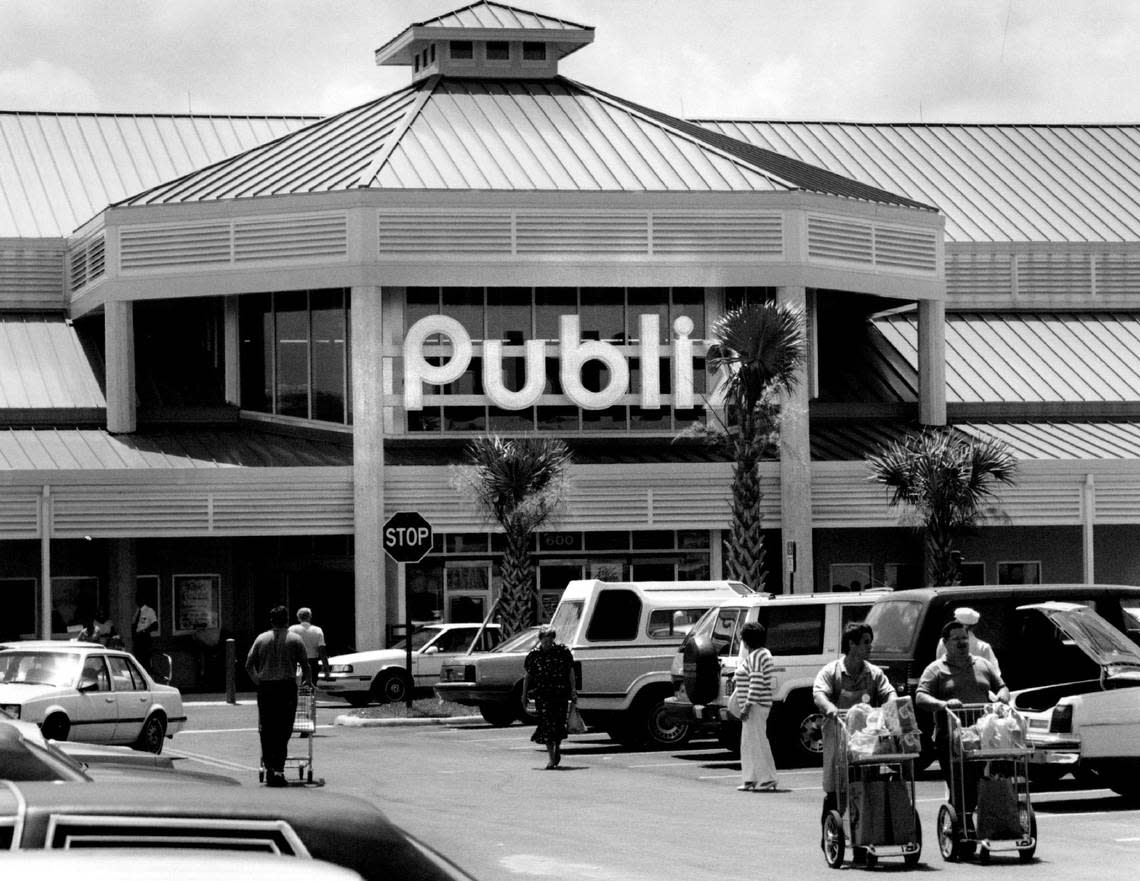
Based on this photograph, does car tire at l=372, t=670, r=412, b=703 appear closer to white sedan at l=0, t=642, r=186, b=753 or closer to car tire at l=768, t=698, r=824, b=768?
white sedan at l=0, t=642, r=186, b=753

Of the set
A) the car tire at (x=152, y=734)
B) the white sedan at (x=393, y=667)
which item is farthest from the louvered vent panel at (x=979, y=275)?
the car tire at (x=152, y=734)

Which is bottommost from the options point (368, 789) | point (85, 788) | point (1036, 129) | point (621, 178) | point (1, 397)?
point (368, 789)

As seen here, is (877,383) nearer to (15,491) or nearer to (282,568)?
(282,568)

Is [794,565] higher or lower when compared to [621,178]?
lower

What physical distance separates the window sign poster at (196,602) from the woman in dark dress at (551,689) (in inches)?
846

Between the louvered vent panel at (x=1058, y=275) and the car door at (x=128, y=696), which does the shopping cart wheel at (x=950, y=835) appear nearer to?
the car door at (x=128, y=696)

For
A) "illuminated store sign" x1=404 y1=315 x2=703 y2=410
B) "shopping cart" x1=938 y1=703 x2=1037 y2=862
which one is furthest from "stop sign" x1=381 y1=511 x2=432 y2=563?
"shopping cart" x1=938 y1=703 x2=1037 y2=862

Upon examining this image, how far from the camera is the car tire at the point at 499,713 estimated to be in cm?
2916

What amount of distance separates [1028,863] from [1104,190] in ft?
145

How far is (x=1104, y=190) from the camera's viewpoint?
182 feet

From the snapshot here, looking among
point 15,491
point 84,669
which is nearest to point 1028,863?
point 84,669

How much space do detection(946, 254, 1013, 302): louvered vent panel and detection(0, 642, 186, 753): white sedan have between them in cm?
3113

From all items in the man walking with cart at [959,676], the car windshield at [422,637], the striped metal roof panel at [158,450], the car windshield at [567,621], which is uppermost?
the striped metal roof panel at [158,450]

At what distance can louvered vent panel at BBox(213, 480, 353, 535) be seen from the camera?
4088 cm
